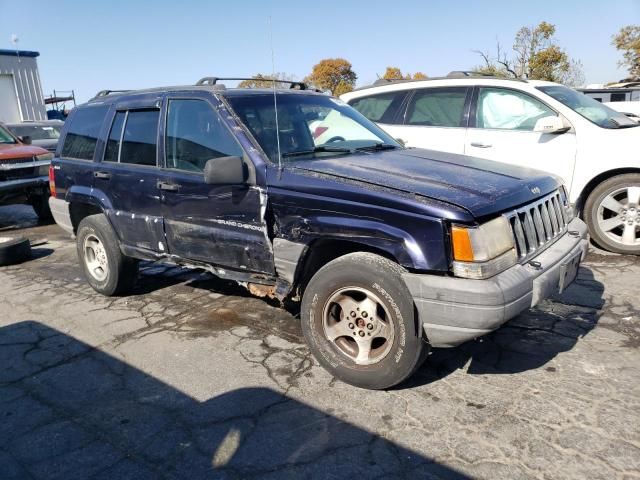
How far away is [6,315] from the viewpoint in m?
4.72

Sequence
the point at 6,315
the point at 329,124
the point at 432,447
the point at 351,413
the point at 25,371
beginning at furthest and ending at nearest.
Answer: the point at 6,315, the point at 329,124, the point at 25,371, the point at 351,413, the point at 432,447

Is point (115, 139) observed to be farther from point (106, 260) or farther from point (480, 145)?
point (480, 145)

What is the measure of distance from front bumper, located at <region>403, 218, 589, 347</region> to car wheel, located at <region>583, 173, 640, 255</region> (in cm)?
327

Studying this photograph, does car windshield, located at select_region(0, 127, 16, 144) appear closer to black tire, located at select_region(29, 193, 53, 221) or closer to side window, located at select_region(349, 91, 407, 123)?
black tire, located at select_region(29, 193, 53, 221)

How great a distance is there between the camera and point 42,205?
9445mm

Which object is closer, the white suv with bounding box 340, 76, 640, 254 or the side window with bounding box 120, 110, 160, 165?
the side window with bounding box 120, 110, 160, 165

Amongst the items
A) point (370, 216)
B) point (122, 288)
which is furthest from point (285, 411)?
point (122, 288)

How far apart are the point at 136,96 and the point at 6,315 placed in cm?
228

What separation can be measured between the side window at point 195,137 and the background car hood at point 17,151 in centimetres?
609

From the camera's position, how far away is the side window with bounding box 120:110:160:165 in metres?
4.25

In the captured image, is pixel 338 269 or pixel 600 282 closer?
pixel 338 269

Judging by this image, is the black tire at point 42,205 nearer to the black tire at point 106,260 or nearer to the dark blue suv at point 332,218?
the black tire at point 106,260

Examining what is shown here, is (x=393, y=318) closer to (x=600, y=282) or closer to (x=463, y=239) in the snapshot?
(x=463, y=239)

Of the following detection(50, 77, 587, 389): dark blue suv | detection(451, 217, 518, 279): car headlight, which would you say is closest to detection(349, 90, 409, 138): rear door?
detection(50, 77, 587, 389): dark blue suv
